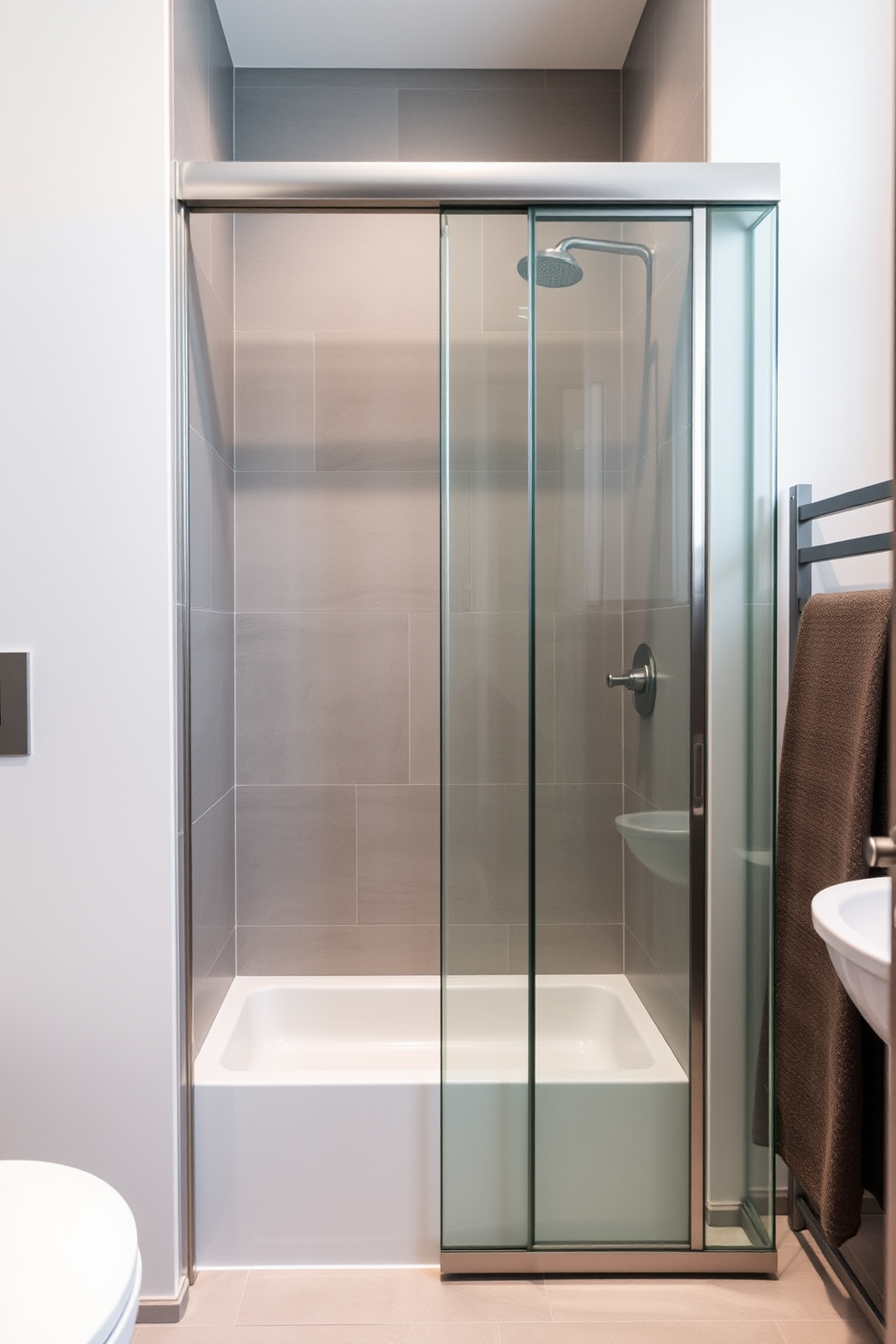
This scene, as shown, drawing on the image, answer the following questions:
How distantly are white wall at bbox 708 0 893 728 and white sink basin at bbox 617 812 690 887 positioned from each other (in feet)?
1.22

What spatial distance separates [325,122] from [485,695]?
1.71 meters

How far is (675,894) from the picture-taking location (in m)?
1.74

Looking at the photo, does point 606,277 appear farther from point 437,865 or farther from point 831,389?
point 437,865

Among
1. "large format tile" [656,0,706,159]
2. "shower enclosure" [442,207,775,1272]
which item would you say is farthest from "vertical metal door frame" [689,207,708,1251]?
"large format tile" [656,0,706,159]

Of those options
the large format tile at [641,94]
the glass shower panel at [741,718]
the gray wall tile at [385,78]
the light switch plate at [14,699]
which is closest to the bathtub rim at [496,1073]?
the glass shower panel at [741,718]

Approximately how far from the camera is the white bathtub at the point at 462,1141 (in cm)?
170

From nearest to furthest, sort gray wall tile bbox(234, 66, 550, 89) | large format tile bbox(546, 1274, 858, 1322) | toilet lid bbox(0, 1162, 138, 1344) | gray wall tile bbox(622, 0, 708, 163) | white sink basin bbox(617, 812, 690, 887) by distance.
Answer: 1. toilet lid bbox(0, 1162, 138, 1344)
2. large format tile bbox(546, 1274, 858, 1322)
3. white sink basin bbox(617, 812, 690, 887)
4. gray wall tile bbox(622, 0, 708, 163)
5. gray wall tile bbox(234, 66, 550, 89)

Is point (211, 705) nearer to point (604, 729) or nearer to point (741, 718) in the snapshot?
point (604, 729)

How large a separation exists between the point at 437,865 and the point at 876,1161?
124 centimetres

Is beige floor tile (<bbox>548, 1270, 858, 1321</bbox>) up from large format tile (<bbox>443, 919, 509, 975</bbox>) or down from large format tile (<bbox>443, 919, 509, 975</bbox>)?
down

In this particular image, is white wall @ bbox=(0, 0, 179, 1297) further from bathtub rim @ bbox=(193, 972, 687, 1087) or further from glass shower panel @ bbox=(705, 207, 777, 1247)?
glass shower panel @ bbox=(705, 207, 777, 1247)

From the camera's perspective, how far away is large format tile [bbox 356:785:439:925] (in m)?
2.48

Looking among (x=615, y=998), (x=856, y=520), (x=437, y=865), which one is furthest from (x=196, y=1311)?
(x=856, y=520)

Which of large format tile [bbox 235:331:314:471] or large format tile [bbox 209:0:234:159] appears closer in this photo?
large format tile [bbox 209:0:234:159]
